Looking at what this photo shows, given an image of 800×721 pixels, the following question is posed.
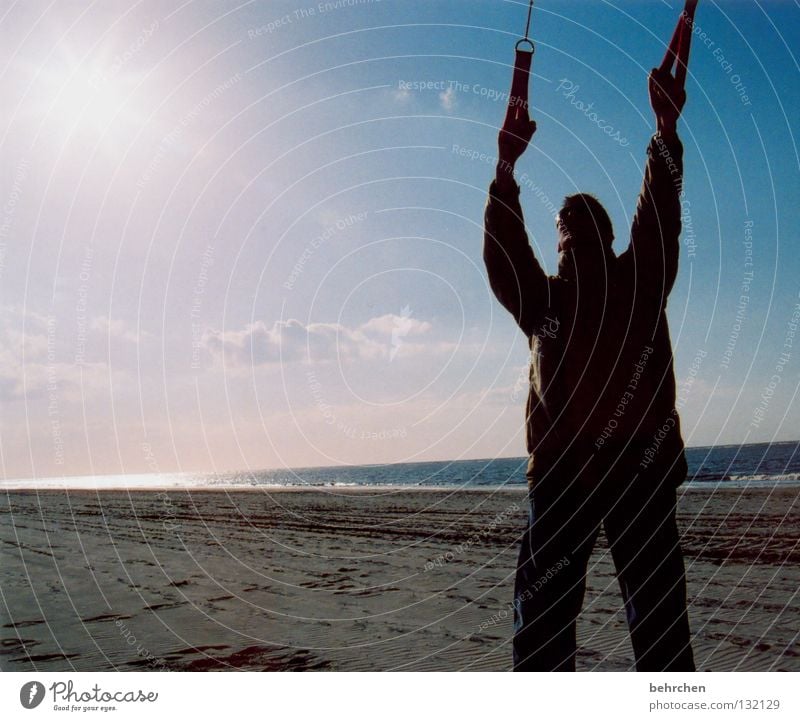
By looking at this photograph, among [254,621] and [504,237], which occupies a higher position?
[504,237]

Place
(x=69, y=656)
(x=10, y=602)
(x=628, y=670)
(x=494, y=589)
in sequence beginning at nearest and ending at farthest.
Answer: (x=628, y=670), (x=69, y=656), (x=10, y=602), (x=494, y=589)

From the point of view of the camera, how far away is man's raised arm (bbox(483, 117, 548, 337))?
2.91 m

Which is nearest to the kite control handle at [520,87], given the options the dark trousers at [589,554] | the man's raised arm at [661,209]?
the man's raised arm at [661,209]

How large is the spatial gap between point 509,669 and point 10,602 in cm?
459

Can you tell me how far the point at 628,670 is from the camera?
4066 millimetres

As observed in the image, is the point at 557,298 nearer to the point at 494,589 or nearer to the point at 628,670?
the point at 628,670

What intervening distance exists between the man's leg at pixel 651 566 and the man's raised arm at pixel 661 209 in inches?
38.8

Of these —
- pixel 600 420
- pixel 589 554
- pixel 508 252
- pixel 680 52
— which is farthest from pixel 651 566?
pixel 680 52

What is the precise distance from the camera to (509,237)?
9.52 feet
